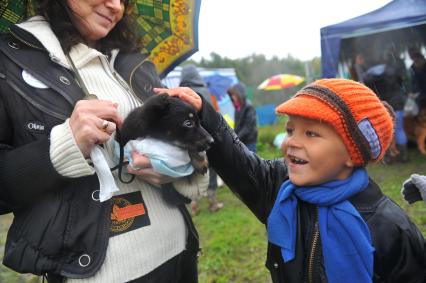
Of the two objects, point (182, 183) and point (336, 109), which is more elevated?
point (336, 109)

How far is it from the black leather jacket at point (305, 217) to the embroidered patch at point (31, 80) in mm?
618

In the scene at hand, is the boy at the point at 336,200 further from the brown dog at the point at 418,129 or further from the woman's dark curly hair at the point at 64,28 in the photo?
the brown dog at the point at 418,129

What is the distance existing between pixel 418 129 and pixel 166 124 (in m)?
7.14

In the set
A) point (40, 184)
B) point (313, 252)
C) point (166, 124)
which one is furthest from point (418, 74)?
point (40, 184)

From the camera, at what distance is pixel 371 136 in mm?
1419

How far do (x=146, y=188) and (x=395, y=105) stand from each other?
651 cm

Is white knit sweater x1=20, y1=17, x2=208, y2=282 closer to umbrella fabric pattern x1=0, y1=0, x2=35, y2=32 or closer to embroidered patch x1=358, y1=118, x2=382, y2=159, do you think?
umbrella fabric pattern x1=0, y1=0, x2=35, y2=32

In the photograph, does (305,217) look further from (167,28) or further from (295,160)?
(167,28)

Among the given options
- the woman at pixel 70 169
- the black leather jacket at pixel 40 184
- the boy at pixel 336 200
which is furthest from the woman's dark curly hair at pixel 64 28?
the boy at pixel 336 200

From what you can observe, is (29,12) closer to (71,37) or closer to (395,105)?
(71,37)

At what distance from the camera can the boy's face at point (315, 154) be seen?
1.42 metres

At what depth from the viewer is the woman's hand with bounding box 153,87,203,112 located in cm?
146

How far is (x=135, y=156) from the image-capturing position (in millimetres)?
1328

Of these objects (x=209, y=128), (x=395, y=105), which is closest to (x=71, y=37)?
(x=209, y=128)
